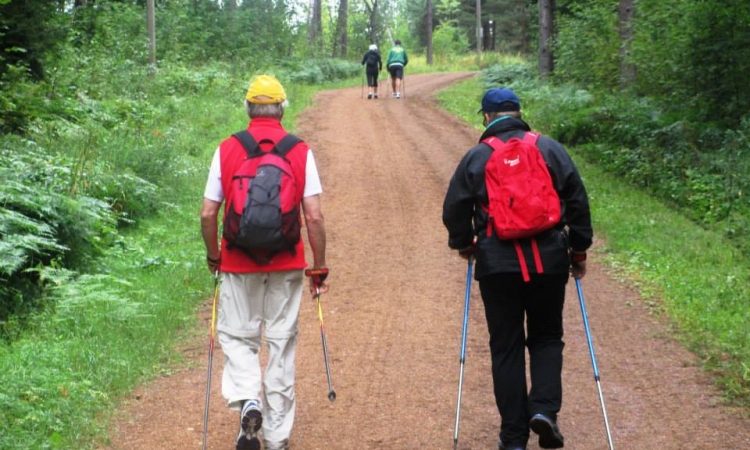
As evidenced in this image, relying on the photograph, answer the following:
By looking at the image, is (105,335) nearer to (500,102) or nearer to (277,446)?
(277,446)

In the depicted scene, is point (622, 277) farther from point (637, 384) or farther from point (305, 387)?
point (305, 387)

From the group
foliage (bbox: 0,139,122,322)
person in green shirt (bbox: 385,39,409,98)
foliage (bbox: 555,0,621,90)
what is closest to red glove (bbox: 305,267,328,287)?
foliage (bbox: 0,139,122,322)

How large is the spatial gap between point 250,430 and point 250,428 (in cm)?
1

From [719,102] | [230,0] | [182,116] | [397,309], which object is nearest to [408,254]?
[397,309]

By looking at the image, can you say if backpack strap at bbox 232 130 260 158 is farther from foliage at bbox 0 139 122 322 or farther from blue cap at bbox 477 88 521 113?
foliage at bbox 0 139 122 322

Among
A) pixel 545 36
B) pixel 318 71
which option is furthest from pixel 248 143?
pixel 318 71

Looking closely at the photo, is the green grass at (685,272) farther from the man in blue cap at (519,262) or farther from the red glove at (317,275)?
the red glove at (317,275)

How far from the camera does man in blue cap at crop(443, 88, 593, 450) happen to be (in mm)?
5070

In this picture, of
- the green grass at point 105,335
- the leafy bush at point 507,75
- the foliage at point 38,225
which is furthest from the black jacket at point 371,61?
the foliage at point 38,225

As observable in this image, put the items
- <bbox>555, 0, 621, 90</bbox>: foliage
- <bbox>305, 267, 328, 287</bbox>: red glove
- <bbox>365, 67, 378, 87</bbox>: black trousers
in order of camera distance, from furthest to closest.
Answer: <bbox>365, 67, 378, 87</bbox>: black trousers
<bbox>555, 0, 621, 90</bbox>: foliage
<bbox>305, 267, 328, 287</bbox>: red glove

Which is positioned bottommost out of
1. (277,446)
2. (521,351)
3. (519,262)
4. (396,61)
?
(277,446)

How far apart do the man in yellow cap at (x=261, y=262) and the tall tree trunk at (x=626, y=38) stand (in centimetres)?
1512

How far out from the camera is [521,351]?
5.32 meters

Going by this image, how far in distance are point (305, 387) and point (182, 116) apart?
49.8 feet
